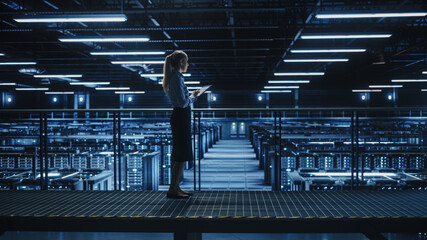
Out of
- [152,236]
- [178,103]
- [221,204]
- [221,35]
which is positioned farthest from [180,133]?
[221,35]

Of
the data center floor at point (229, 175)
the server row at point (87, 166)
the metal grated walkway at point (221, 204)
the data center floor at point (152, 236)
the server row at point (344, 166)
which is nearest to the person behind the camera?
the metal grated walkway at point (221, 204)

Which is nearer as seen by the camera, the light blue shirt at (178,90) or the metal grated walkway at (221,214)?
the metal grated walkway at (221,214)

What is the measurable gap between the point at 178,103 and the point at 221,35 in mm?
8140

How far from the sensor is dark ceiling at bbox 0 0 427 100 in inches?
342

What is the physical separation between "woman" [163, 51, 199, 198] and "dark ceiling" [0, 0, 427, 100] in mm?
4145

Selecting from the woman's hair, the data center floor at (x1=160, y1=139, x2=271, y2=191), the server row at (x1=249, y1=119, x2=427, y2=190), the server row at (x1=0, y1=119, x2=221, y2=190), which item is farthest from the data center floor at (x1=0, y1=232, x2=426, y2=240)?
the woman's hair

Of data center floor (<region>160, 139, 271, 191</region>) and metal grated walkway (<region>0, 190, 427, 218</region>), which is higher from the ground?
metal grated walkway (<region>0, 190, 427, 218</region>)

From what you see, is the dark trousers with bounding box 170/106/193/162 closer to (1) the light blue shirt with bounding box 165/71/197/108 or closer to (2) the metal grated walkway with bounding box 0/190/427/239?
(1) the light blue shirt with bounding box 165/71/197/108

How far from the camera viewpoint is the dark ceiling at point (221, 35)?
870cm

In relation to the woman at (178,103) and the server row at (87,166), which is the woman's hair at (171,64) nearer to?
the woman at (178,103)

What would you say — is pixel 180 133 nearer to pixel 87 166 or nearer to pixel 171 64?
pixel 171 64

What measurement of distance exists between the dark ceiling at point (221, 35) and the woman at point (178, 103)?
414 cm

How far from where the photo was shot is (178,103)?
3043 mm

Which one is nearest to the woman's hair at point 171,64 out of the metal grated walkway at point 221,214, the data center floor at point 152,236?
the metal grated walkway at point 221,214
